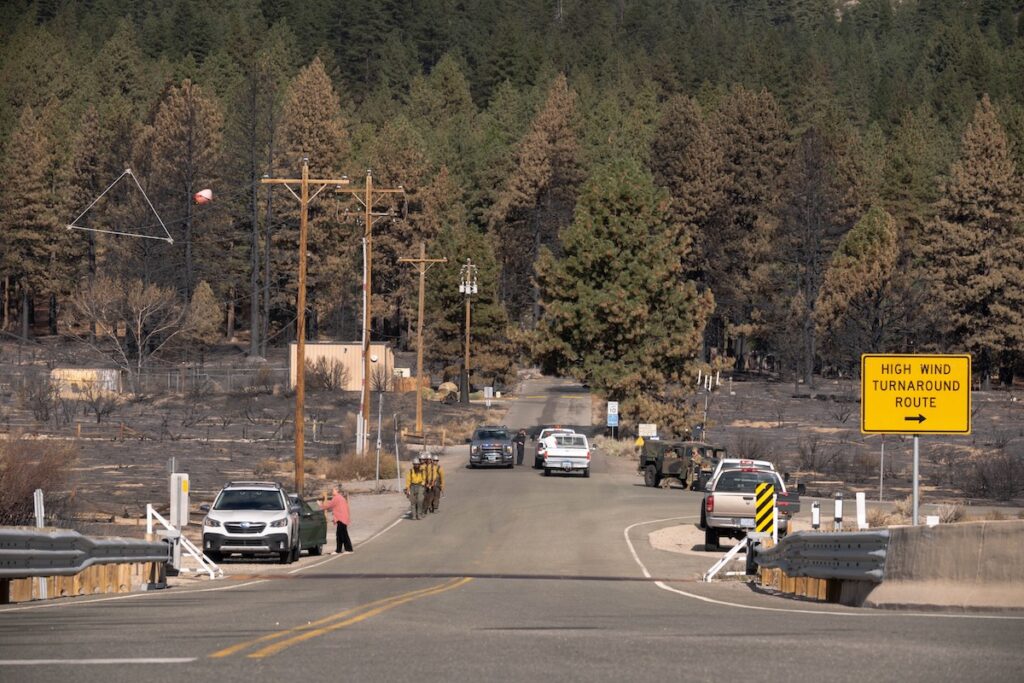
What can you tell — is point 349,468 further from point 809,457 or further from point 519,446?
point 809,457

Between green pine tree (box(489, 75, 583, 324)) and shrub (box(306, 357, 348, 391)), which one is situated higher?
green pine tree (box(489, 75, 583, 324))

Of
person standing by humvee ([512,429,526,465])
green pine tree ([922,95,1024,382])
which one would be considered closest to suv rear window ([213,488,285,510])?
person standing by humvee ([512,429,526,465])

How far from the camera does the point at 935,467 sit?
59.8 meters

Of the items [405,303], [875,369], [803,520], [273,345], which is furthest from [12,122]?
[875,369]

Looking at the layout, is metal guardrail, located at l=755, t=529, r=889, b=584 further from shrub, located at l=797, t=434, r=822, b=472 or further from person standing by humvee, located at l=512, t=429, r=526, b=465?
person standing by humvee, located at l=512, t=429, r=526, b=465

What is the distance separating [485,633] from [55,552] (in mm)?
7444

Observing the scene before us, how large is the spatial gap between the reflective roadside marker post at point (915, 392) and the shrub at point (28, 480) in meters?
16.8

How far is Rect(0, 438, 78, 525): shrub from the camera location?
30.0 meters

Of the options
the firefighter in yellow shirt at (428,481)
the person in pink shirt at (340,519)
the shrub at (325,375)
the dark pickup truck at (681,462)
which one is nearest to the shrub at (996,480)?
the dark pickup truck at (681,462)

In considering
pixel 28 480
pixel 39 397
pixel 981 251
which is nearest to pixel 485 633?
pixel 28 480

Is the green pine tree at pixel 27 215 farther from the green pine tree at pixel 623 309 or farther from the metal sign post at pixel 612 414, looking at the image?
the metal sign post at pixel 612 414

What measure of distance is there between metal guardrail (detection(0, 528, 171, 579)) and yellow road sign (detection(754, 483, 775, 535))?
11305mm

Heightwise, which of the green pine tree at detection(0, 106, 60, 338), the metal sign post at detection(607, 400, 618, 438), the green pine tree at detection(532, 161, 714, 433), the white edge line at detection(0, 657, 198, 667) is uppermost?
the green pine tree at detection(0, 106, 60, 338)

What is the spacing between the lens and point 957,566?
54.3 feet
